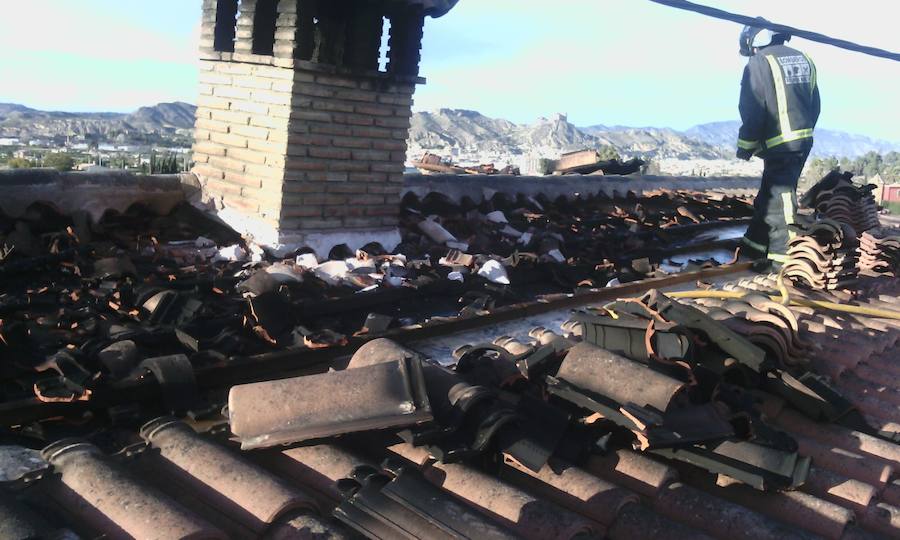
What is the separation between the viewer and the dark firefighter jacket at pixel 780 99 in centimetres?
924

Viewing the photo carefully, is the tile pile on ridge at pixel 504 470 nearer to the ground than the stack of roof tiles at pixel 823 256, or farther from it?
nearer to the ground

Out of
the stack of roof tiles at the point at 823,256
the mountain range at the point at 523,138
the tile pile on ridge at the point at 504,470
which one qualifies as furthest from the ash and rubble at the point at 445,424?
the mountain range at the point at 523,138

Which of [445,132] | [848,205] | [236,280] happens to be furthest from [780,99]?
[445,132]

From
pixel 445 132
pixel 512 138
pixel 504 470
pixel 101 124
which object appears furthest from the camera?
pixel 512 138

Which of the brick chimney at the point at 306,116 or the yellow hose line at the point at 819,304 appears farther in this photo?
the brick chimney at the point at 306,116

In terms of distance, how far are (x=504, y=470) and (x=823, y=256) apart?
191 inches

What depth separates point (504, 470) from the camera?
8.54 feet

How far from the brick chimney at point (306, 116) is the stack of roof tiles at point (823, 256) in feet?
12.9

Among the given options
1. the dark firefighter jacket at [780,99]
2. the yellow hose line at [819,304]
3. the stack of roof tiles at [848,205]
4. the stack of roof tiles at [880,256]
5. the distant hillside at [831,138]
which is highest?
the distant hillside at [831,138]

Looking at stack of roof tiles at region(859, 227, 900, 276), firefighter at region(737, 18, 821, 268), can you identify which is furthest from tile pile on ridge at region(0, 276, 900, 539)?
firefighter at region(737, 18, 821, 268)

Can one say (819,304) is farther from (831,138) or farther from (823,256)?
(831,138)

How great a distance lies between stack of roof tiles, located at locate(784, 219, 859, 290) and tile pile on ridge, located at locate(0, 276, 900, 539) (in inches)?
122

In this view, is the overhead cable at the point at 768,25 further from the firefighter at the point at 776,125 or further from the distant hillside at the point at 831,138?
the distant hillside at the point at 831,138

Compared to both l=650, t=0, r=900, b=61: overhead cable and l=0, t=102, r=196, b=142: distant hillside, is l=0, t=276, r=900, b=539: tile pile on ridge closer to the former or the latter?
l=650, t=0, r=900, b=61: overhead cable
